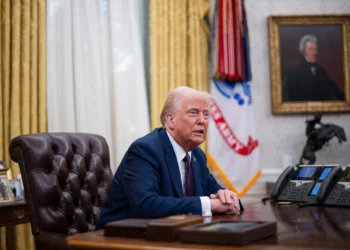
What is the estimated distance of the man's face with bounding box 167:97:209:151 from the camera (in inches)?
121

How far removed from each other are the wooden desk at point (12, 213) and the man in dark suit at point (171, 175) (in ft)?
4.00

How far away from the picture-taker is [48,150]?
10.3ft

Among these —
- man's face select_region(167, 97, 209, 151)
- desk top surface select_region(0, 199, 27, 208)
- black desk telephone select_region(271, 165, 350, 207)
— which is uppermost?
man's face select_region(167, 97, 209, 151)

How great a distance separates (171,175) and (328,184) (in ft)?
2.95

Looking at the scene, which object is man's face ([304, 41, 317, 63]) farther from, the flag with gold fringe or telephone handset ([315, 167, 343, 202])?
telephone handset ([315, 167, 343, 202])

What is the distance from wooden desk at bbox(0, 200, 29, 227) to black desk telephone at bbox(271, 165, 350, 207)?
1.85 metres

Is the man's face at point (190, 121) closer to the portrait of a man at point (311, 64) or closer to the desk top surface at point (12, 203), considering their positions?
the desk top surface at point (12, 203)

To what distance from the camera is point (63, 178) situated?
320 cm

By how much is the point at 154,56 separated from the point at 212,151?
1219 mm

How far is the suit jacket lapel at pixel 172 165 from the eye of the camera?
2.89 meters

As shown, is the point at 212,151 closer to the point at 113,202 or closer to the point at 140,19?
the point at 140,19

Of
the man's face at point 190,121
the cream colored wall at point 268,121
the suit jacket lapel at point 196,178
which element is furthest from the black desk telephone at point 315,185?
the cream colored wall at point 268,121

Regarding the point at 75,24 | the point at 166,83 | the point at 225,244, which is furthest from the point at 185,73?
the point at 225,244

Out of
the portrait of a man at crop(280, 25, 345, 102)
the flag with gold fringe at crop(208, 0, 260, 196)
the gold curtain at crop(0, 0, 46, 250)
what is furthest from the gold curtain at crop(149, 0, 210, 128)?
the gold curtain at crop(0, 0, 46, 250)
